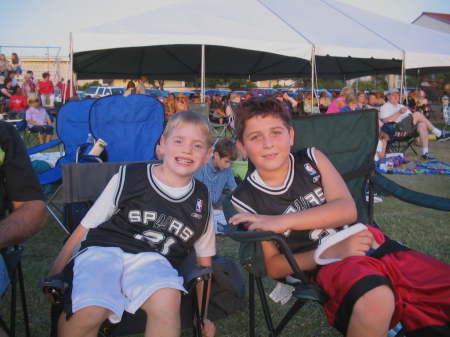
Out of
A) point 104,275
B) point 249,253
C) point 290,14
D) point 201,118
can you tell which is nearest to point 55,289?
point 104,275

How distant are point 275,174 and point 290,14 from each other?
27.9 feet

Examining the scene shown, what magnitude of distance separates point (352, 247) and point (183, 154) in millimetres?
835

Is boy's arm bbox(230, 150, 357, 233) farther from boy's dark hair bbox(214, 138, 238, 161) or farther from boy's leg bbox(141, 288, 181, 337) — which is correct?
boy's dark hair bbox(214, 138, 238, 161)

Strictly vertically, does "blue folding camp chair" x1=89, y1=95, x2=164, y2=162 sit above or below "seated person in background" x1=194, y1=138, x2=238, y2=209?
above

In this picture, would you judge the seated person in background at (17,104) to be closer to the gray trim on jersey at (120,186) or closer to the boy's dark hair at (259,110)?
the gray trim on jersey at (120,186)

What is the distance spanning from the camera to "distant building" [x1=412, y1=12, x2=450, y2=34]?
99.0ft

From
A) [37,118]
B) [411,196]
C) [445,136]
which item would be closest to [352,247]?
[411,196]

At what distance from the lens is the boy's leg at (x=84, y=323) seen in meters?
1.48

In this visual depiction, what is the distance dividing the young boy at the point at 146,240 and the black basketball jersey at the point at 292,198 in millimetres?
206

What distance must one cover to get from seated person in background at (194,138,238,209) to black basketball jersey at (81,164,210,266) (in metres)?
2.11

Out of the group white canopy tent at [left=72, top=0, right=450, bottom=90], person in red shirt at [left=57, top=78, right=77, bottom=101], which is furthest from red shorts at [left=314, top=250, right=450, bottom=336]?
person in red shirt at [left=57, top=78, right=77, bottom=101]

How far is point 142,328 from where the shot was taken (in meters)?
1.72

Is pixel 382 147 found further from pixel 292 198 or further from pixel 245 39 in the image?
pixel 292 198

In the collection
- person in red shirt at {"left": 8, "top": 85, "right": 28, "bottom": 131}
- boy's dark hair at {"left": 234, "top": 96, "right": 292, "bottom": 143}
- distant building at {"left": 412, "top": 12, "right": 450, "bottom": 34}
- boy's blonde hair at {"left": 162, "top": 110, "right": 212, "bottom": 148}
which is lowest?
boy's blonde hair at {"left": 162, "top": 110, "right": 212, "bottom": 148}
